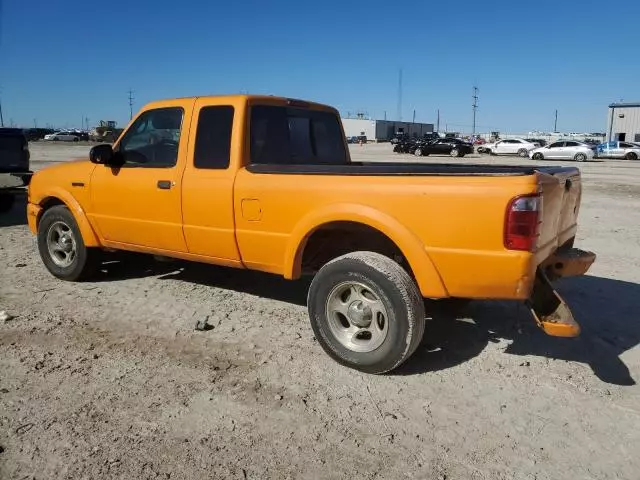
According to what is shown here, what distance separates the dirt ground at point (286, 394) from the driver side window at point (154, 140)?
4.52 feet

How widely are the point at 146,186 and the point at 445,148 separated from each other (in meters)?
37.4

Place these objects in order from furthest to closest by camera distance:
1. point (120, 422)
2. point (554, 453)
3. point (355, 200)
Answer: point (355, 200) < point (120, 422) < point (554, 453)

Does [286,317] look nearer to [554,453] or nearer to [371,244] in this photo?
[371,244]

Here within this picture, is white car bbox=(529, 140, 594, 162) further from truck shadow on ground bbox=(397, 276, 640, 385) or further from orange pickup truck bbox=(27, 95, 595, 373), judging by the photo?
orange pickup truck bbox=(27, 95, 595, 373)

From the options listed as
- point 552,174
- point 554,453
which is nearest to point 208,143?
point 552,174

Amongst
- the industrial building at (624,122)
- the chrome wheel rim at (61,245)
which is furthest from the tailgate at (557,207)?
the industrial building at (624,122)

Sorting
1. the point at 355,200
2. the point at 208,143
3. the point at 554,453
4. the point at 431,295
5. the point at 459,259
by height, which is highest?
the point at 208,143

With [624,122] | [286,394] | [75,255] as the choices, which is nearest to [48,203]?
[75,255]

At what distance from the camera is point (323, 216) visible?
381 centimetres

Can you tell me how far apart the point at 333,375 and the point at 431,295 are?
889mm

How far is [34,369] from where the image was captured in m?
3.73

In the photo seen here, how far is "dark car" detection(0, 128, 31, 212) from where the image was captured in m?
9.02

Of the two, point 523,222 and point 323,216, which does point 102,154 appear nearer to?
point 323,216

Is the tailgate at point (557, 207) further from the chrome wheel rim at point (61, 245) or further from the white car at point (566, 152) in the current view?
the white car at point (566, 152)
